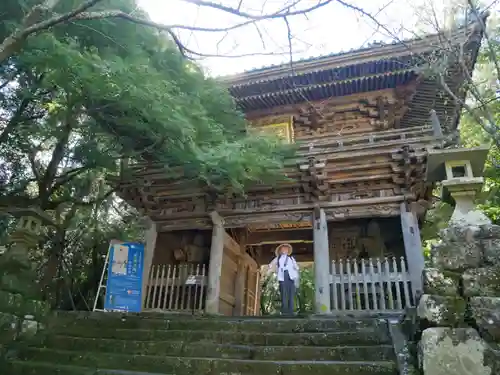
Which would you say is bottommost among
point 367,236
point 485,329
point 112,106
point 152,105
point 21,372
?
point 21,372

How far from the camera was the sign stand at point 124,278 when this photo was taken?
8.41 metres

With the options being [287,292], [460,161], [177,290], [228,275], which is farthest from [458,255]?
[177,290]

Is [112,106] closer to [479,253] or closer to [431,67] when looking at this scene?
[479,253]

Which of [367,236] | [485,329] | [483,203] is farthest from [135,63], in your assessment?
[483,203]

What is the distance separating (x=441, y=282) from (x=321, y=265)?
14.4 feet

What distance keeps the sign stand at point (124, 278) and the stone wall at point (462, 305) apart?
255 inches

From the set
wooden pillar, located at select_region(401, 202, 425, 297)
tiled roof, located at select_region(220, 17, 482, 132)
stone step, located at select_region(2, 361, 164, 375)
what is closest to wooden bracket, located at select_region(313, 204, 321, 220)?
wooden pillar, located at select_region(401, 202, 425, 297)

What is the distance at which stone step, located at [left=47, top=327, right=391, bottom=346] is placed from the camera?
4.79m

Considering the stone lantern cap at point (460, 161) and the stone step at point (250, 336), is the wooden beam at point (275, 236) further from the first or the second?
the stone lantern cap at point (460, 161)

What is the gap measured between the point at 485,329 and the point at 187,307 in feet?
22.7

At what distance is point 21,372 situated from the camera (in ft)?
15.8

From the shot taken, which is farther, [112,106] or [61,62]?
[112,106]

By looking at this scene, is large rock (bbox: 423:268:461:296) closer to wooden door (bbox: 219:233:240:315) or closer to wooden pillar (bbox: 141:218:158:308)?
wooden door (bbox: 219:233:240:315)

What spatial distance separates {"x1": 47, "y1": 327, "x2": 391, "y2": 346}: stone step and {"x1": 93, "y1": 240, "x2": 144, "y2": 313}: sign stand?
2.35 meters
